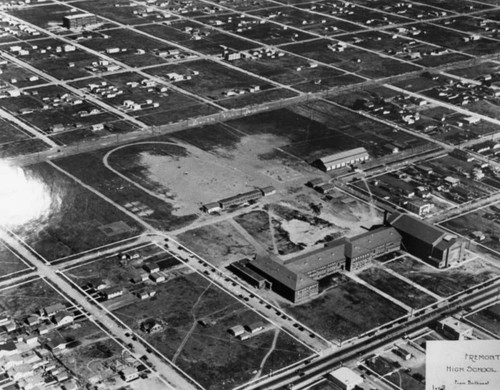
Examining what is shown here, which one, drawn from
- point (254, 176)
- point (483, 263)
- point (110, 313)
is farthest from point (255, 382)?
point (254, 176)

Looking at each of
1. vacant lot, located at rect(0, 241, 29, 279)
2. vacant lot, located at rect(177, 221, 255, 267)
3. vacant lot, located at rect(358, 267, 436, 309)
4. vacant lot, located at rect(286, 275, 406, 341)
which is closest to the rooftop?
→ vacant lot, located at rect(286, 275, 406, 341)

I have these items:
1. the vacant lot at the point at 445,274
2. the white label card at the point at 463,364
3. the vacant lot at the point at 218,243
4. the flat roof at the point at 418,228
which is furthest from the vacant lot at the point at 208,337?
the white label card at the point at 463,364

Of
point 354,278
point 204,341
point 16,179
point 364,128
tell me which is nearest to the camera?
point 204,341

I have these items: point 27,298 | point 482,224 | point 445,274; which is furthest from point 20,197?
point 482,224

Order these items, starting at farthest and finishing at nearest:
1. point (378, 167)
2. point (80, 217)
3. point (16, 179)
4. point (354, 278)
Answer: point (378, 167) < point (16, 179) < point (80, 217) < point (354, 278)

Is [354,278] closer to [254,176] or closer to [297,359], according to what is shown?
[297,359]

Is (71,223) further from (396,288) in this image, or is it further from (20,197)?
(396,288)
